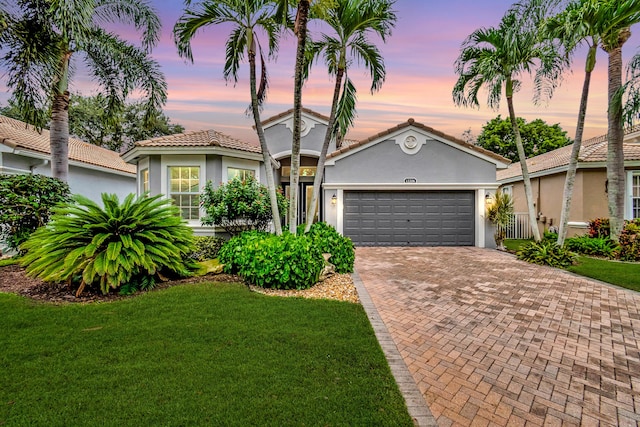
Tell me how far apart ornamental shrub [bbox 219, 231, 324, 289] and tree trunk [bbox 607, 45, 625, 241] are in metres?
10.8

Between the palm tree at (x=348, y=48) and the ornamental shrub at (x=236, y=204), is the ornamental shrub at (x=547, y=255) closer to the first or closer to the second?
the palm tree at (x=348, y=48)

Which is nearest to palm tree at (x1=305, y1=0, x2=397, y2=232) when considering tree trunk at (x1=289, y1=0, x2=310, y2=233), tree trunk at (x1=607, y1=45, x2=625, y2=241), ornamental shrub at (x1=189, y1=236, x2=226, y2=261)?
tree trunk at (x1=289, y1=0, x2=310, y2=233)

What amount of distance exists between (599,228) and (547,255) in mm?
4203

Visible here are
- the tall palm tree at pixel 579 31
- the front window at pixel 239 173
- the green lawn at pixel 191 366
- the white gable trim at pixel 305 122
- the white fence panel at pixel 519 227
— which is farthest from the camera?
the white fence panel at pixel 519 227

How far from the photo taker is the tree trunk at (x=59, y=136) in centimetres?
951

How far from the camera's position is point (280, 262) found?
6.14m

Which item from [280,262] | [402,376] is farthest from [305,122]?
[402,376]

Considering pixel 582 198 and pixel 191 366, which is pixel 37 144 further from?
pixel 582 198

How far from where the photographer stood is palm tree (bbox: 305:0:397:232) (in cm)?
735

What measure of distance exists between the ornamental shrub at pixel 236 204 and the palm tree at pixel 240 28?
0.87 meters

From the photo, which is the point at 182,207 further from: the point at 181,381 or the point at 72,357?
the point at 181,381

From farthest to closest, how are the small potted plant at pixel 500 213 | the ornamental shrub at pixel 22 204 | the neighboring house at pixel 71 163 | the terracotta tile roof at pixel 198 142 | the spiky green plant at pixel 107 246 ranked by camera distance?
the small potted plant at pixel 500 213 → the neighboring house at pixel 71 163 → the terracotta tile roof at pixel 198 142 → the ornamental shrub at pixel 22 204 → the spiky green plant at pixel 107 246

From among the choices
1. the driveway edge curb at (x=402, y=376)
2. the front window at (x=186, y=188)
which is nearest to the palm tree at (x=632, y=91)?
the driveway edge curb at (x=402, y=376)

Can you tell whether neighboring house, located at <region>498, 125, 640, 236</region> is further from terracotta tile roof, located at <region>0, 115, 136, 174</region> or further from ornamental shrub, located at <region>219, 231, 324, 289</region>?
terracotta tile roof, located at <region>0, 115, 136, 174</region>
